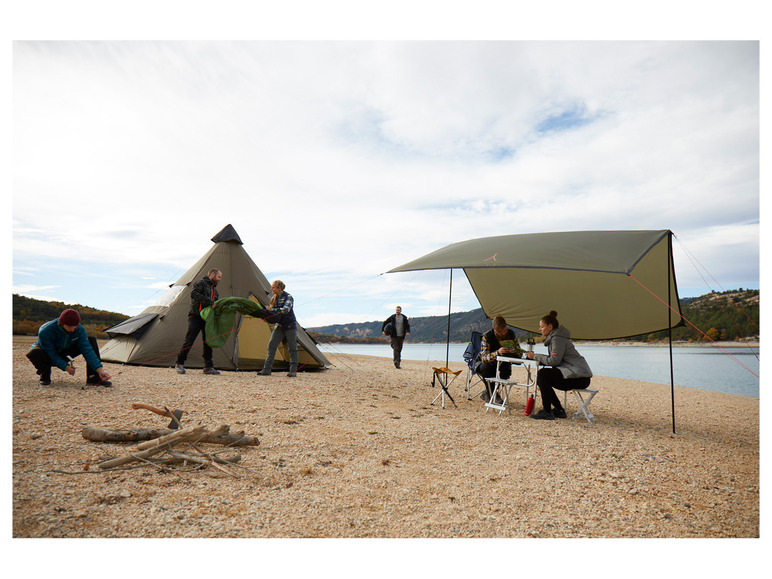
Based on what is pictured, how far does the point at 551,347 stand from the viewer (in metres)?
5.12

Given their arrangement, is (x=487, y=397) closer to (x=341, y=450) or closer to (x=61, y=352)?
(x=341, y=450)

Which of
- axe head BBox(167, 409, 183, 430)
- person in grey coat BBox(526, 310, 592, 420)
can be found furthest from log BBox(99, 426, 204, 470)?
person in grey coat BBox(526, 310, 592, 420)

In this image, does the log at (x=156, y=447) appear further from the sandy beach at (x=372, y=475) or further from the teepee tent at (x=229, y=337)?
the teepee tent at (x=229, y=337)

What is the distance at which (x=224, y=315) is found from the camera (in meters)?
6.85

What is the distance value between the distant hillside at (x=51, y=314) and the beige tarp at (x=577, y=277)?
4.12 meters

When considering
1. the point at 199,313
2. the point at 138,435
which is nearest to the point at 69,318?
the point at 199,313

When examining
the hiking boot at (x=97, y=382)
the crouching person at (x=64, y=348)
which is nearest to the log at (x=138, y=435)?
A: the crouching person at (x=64, y=348)

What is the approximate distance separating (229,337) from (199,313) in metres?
0.89

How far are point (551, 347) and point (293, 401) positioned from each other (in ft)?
10.1

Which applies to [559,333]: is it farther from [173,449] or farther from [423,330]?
[423,330]

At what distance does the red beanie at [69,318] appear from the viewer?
15.6 feet

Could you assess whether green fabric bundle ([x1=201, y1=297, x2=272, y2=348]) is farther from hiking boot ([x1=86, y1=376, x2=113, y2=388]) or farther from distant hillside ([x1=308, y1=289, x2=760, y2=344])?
distant hillside ([x1=308, y1=289, x2=760, y2=344])
